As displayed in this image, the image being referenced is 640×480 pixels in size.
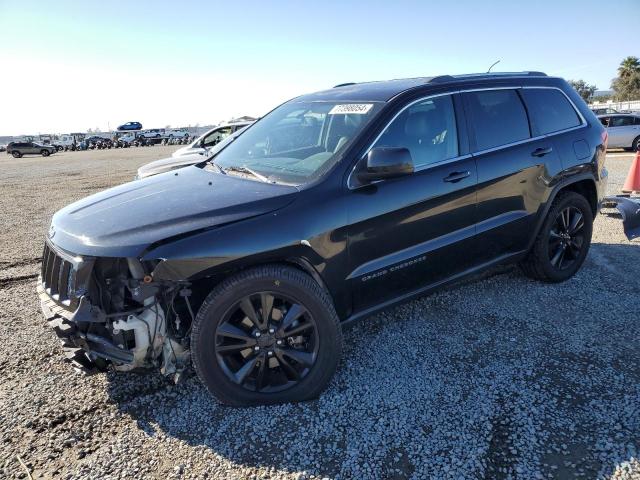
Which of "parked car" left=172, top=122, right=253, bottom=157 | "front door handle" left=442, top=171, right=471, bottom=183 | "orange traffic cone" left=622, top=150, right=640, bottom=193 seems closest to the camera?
"front door handle" left=442, top=171, right=471, bottom=183

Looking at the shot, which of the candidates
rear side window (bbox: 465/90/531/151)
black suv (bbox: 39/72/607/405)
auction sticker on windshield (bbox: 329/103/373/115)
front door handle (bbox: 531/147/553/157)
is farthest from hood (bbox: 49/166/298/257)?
front door handle (bbox: 531/147/553/157)

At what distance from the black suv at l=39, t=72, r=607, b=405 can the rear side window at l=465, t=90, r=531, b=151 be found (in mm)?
14

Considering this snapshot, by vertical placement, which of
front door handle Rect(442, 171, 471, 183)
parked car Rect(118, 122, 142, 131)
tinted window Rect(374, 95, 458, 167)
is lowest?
front door handle Rect(442, 171, 471, 183)

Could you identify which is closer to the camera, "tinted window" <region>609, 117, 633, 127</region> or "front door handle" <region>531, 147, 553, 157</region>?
"front door handle" <region>531, 147, 553, 157</region>

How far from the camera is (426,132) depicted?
3.49m

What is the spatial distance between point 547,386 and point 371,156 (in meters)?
1.80

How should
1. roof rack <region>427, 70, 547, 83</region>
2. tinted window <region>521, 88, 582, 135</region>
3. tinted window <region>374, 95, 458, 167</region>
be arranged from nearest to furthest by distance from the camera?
tinted window <region>374, 95, 458, 167</region>
roof rack <region>427, 70, 547, 83</region>
tinted window <region>521, 88, 582, 135</region>

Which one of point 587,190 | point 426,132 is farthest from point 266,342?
point 587,190

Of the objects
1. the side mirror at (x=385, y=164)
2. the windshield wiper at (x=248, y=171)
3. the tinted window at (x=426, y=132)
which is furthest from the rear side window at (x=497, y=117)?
the windshield wiper at (x=248, y=171)

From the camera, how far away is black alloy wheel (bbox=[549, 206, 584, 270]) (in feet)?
14.6

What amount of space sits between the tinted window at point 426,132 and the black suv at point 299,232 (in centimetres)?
1

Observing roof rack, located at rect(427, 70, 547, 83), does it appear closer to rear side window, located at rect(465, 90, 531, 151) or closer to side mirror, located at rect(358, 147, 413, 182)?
rear side window, located at rect(465, 90, 531, 151)

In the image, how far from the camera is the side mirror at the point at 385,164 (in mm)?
2910

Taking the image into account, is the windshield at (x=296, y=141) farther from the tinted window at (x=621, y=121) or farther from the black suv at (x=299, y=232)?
the tinted window at (x=621, y=121)
